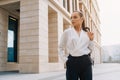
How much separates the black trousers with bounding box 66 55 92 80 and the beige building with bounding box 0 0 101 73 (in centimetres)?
1235

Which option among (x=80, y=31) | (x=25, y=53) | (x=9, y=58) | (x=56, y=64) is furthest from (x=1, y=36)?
(x=80, y=31)

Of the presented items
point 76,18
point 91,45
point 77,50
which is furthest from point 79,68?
point 76,18

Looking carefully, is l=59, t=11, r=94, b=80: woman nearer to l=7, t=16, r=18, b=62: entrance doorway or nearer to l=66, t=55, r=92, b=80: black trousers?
l=66, t=55, r=92, b=80: black trousers

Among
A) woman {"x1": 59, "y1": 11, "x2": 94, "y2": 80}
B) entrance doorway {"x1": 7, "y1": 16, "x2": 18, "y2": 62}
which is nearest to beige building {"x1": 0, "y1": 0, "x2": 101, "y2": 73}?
entrance doorway {"x1": 7, "y1": 16, "x2": 18, "y2": 62}

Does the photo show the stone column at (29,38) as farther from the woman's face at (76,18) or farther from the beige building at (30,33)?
the woman's face at (76,18)

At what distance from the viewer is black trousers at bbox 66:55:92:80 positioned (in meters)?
2.63

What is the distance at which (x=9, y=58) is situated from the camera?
780 inches

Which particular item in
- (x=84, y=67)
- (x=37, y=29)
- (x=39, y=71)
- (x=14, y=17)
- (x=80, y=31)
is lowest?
(x=39, y=71)

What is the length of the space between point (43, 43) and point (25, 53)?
144cm

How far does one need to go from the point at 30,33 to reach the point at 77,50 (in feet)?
42.5

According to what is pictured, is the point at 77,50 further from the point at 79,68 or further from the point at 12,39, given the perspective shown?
the point at 12,39

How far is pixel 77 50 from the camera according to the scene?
2.71 m

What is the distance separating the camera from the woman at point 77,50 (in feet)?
8.68

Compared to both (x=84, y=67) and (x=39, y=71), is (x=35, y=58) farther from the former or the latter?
(x=84, y=67)
